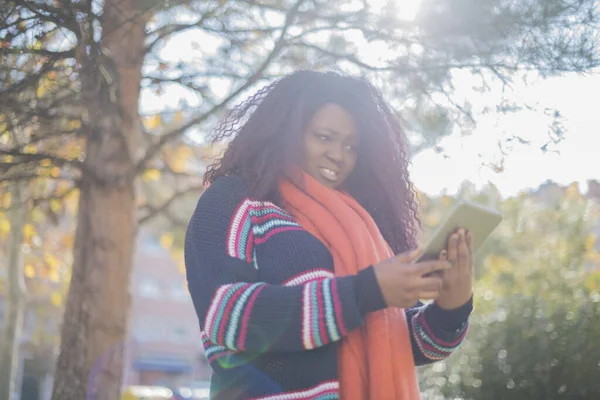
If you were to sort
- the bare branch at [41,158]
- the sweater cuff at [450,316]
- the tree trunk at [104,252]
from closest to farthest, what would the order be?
the sweater cuff at [450,316] < the bare branch at [41,158] < the tree trunk at [104,252]

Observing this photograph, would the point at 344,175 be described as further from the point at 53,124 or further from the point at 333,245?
the point at 53,124

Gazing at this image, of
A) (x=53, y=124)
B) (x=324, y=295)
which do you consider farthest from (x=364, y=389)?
(x=53, y=124)

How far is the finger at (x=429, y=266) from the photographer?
5.71 feet

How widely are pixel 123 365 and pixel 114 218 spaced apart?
37.2 inches

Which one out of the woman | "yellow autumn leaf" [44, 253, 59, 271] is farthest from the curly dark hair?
"yellow autumn leaf" [44, 253, 59, 271]

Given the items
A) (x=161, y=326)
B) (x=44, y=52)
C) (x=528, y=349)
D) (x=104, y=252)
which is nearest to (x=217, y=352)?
(x=44, y=52)

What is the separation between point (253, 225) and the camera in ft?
6.38

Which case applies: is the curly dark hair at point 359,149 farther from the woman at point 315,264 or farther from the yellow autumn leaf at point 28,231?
the yellow autumn leaf at point 28,231

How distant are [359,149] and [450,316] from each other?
0.64 m

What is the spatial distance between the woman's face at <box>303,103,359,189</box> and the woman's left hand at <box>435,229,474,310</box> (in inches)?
18.4

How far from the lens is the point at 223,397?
185cm

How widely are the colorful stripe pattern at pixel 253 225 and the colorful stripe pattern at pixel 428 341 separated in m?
0.47

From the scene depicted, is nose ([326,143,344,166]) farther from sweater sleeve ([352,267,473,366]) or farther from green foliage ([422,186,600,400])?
green foliage ([422,186,600,400])

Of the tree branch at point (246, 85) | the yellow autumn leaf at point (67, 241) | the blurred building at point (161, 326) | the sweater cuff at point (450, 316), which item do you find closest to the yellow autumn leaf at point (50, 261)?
the yellow autumn leaf at point (67, 241)
